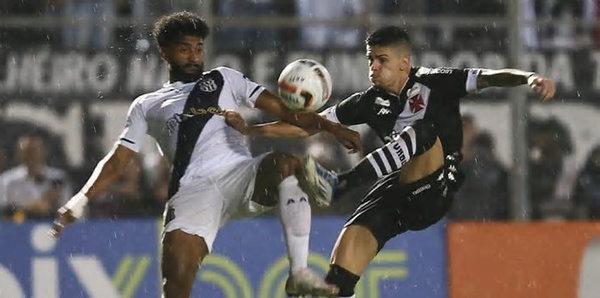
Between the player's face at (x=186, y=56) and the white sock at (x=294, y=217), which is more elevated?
the player's face at (x=186, y=56)

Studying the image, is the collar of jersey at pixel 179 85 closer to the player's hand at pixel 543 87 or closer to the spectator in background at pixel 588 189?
the player's hand at pixel 543 87

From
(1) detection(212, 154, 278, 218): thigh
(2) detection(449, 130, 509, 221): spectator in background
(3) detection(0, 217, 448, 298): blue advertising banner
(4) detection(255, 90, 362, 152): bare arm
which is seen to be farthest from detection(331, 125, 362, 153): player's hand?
(2) detection(449, 130, 509, 221): spectator in background

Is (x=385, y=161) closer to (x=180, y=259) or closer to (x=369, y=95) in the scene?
(x=369, y=95)

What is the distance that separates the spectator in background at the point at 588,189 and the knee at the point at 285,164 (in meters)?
4.74

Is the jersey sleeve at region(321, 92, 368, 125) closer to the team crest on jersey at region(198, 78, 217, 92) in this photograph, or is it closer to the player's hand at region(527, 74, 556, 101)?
the team crest on jersey at region(198, 78, 217, 92)

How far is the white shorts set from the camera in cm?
981

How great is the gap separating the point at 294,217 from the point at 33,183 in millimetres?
4332

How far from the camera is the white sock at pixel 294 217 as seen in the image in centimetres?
958

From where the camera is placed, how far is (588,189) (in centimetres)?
1392

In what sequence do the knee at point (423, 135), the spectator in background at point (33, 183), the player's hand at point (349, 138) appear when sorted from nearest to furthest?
the player's hand at point (349, 138), the knee at point (423, 135), the spectator in background at point (33, 183)

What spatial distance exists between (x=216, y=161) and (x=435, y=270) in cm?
298

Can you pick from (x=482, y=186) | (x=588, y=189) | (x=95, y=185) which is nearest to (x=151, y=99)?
(x=95, y=185)

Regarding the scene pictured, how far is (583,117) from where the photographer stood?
1391 cm

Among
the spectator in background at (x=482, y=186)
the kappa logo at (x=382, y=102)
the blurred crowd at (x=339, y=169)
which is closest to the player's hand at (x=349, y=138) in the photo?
the kappa logo at (x=382, y=102)
